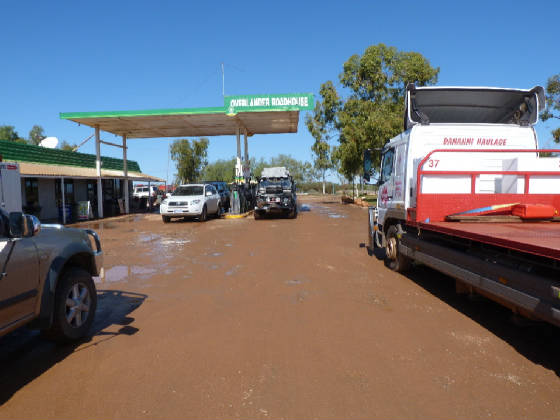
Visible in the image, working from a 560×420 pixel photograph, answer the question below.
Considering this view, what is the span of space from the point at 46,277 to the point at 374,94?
83.2 feet

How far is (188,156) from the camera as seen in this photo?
44.8 meters

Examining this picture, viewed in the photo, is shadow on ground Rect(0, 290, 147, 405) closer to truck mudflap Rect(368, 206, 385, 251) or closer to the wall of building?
truck mudflap Rect(368, 206, 385, 251)

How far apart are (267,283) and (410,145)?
3.32 m

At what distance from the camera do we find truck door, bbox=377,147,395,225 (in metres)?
7.39

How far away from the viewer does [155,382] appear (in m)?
3.17

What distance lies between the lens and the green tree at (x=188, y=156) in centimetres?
4441

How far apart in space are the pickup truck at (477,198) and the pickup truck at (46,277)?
161 inches

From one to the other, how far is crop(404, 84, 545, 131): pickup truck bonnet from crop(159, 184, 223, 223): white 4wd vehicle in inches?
483

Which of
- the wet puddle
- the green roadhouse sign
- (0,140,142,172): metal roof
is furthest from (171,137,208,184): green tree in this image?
the wet puddle

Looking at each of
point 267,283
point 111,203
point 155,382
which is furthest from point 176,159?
point 155,382

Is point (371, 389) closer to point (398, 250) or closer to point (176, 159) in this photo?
point (398, 250)

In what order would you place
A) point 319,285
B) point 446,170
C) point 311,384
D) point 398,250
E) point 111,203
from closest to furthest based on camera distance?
point 311,384, point 446,170, point 319,285, point 398,250, point 111,203

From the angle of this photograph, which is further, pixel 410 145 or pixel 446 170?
pixel 410 145

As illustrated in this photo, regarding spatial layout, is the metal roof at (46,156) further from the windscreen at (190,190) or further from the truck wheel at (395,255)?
the truck wheel at (395,255)
